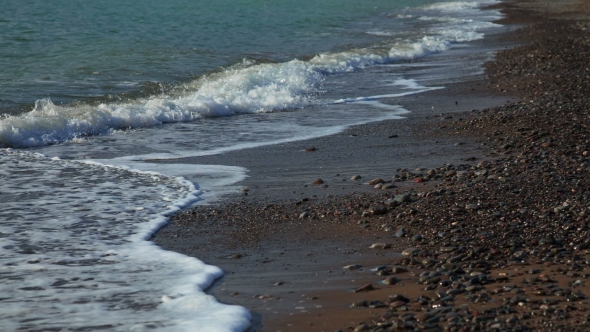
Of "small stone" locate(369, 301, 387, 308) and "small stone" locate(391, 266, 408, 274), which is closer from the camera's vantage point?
"small stone" locate(369, 301, 387, 308)

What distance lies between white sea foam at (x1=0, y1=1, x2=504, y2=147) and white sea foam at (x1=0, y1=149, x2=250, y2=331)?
284cm

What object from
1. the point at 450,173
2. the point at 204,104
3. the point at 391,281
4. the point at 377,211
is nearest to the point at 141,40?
the point at 204,104

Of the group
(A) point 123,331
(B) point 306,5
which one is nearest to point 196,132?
(A) point 123,331

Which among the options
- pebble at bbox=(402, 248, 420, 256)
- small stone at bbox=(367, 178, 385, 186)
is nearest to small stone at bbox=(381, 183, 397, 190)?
small stone at bbox=(367, 178, 385, 186)

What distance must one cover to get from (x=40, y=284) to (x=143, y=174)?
3340mm

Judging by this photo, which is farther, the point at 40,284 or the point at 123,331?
the point at 40,284

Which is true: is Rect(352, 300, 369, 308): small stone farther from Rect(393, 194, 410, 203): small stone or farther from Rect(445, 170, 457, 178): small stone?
Rect(445, 170, 457, 178): small stone

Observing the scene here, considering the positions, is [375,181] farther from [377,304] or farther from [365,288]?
[377,304]

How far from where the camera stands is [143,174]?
8203 mm

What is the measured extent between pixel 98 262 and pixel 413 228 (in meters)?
2.18

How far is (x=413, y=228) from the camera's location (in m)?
5.82

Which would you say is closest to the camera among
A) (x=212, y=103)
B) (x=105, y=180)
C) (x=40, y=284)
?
(x=40, y=284)

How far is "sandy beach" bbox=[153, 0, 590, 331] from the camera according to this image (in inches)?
170

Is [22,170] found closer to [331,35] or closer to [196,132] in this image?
[196,132]
